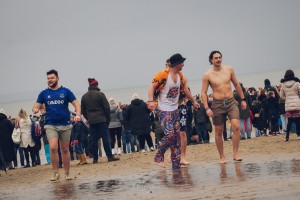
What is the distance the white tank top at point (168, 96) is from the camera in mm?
12375

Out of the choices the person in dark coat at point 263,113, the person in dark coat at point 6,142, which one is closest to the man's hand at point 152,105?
the person in dark coat at point 6,142

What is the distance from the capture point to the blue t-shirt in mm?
13102

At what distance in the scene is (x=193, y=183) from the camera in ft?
32.6

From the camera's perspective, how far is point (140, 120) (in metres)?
22.5

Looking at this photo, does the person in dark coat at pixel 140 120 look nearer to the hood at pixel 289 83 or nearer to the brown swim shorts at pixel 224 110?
the hood at pixel 289 83

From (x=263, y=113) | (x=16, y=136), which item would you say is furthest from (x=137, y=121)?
(x=263, y=113)

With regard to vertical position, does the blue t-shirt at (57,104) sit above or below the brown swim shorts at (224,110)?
above

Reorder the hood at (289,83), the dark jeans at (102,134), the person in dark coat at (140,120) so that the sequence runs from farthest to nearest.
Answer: the person in dark coat at (140,120) < the dark jeans at (102,134) < the hood at (289,83)

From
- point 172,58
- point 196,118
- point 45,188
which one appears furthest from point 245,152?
point 196,118

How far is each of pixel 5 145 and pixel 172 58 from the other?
36.8 ft

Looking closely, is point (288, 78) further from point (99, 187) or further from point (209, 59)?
point (99, 187)

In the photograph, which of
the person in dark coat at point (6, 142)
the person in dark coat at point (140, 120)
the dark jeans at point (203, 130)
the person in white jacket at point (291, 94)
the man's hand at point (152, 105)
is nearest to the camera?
the man's hand at point (152, 105)

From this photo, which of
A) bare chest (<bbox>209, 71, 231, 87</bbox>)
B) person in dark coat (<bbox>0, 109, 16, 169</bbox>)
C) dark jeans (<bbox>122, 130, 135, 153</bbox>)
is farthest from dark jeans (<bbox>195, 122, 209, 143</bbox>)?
bare chest (<bbox>209, 71, 231, 87</bbox>)

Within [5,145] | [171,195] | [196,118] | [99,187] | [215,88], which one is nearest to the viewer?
[171,195]
